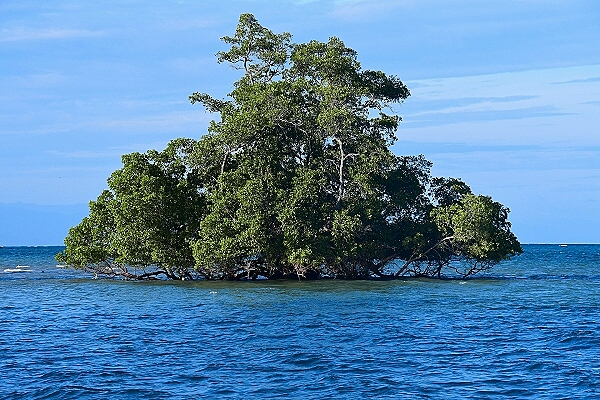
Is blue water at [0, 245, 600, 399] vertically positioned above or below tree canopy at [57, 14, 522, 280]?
below

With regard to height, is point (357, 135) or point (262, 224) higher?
point (357, 135)

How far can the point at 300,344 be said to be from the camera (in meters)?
25.4

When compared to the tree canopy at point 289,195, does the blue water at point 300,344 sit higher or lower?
lower

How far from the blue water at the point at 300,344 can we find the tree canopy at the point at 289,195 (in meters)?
5.45

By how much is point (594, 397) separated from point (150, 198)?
34.0m

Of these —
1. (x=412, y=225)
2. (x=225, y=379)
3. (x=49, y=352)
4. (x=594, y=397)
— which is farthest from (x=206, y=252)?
(x=594, y=397)

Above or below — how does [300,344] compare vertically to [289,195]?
below

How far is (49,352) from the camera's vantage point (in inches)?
964

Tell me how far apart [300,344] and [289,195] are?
74.8 feet

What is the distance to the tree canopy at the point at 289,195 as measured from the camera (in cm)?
4759

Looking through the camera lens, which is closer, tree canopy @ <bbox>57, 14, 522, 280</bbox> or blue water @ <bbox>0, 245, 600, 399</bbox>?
blue water @ <bbox>0, 245, 600, 399</bbox>

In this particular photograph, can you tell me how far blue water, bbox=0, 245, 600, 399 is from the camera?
19469 millimetres

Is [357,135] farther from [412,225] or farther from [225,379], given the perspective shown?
[225,379]

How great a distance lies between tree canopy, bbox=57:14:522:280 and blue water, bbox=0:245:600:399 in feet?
17.9
